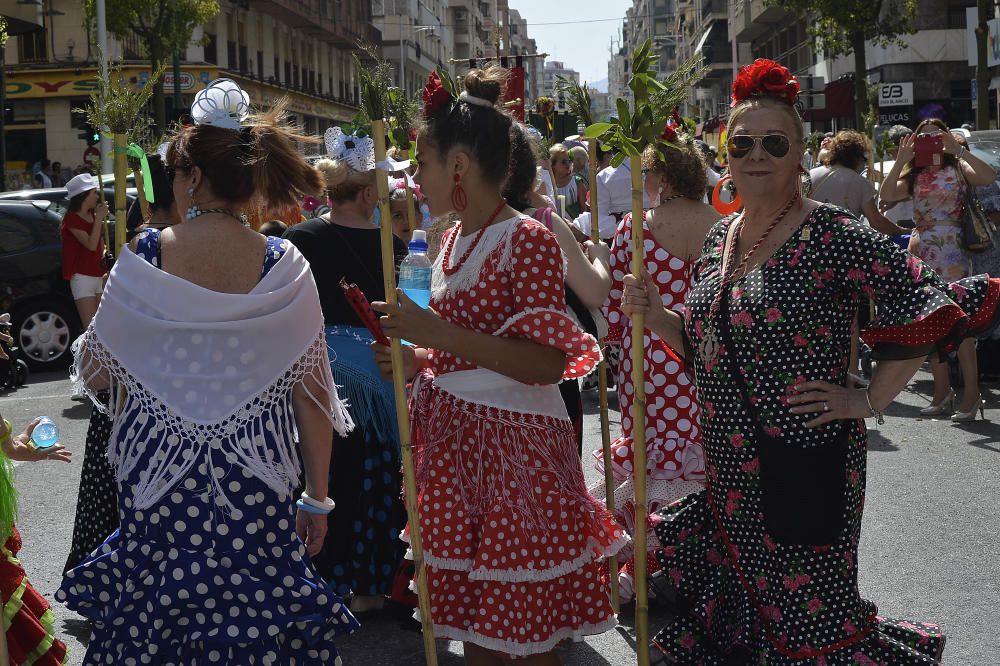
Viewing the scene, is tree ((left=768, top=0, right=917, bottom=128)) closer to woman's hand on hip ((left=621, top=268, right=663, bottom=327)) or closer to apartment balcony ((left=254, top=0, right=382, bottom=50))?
apartment balcony ((left=254, top=0, right=382, bottom=50))

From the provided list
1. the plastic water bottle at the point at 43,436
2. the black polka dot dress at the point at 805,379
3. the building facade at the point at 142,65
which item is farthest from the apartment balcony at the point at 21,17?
the black polka dot dress at the point at 805,379

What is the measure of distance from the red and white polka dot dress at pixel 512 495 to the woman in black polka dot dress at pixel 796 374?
1.34 feet

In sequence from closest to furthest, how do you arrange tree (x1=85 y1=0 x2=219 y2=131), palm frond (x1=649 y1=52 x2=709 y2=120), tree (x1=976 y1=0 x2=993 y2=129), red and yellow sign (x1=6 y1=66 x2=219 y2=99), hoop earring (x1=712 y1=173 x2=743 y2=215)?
palm frond (x1=649 y1=52 x2=709 y2=120)
hoop earring (x1=712 y1=173 x2=743 y2=215)
tree (x1=976 y1=0 x2=993 y2=129)
tree (x1=85 y1=0 x2=219 y2=131)
red and yellow sign (x1=6 y1=66 x2=219 y2=99)

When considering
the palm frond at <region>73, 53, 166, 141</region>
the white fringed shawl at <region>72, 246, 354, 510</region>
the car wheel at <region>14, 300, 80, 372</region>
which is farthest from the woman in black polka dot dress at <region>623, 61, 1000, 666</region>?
the car wheel at <region>14, 300, 80, 372</region>

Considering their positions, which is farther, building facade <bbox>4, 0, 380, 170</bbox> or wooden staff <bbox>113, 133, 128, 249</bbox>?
building facade <bbox>4, 0, 380, 170</bbox>

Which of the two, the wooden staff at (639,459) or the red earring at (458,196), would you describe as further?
the wooden staff at (639,459)

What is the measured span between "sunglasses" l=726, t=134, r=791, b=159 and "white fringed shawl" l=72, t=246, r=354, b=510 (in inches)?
53.0

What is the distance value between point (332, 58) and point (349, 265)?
5875 centimetres

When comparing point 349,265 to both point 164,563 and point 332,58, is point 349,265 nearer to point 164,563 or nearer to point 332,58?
point 164,563

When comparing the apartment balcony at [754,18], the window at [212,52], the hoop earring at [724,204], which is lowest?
the hoop earring at [724,204]

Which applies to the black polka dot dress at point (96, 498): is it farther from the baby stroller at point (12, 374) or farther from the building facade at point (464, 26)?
the building facade at point (464, 26)

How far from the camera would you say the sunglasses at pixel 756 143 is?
3424 mm

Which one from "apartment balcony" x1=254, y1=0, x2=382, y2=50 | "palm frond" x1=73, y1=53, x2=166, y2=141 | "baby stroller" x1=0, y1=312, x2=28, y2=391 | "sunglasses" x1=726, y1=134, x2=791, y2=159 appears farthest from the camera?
"apartment balcony" x1=254, y1=0, x2=382, y2=50

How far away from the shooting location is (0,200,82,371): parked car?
12.4m
